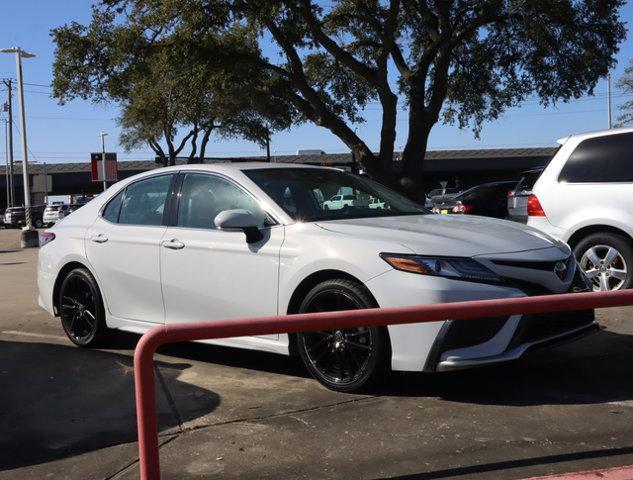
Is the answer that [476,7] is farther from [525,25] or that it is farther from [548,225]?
[548,225]

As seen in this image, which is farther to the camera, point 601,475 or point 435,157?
point 435,157

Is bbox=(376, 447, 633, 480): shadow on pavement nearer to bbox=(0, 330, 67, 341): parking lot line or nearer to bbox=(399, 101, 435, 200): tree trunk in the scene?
bbox=(0, 330, 67, 341): parking lot line

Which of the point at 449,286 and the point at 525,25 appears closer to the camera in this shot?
the point at 449,286

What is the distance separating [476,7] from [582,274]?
14.4 metres

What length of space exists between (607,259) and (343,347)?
3.97m

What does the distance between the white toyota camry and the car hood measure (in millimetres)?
14

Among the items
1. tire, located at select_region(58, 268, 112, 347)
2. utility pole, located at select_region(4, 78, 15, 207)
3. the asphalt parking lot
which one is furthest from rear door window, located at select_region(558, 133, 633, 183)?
utility pole, located at select_region(4, 78, 15, 207)

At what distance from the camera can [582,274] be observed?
196 inches

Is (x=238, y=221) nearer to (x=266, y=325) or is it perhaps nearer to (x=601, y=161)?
(x=266, y=325)

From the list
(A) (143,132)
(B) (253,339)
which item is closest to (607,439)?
(B) (253,339)

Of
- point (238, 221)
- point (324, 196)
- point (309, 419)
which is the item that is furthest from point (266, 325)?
point (324, 196)

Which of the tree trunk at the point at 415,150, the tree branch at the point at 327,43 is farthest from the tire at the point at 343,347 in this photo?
the tree trunk at the point at 415,150

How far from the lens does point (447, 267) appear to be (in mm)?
4199

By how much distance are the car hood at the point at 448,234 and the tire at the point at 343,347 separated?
0.40 metres
